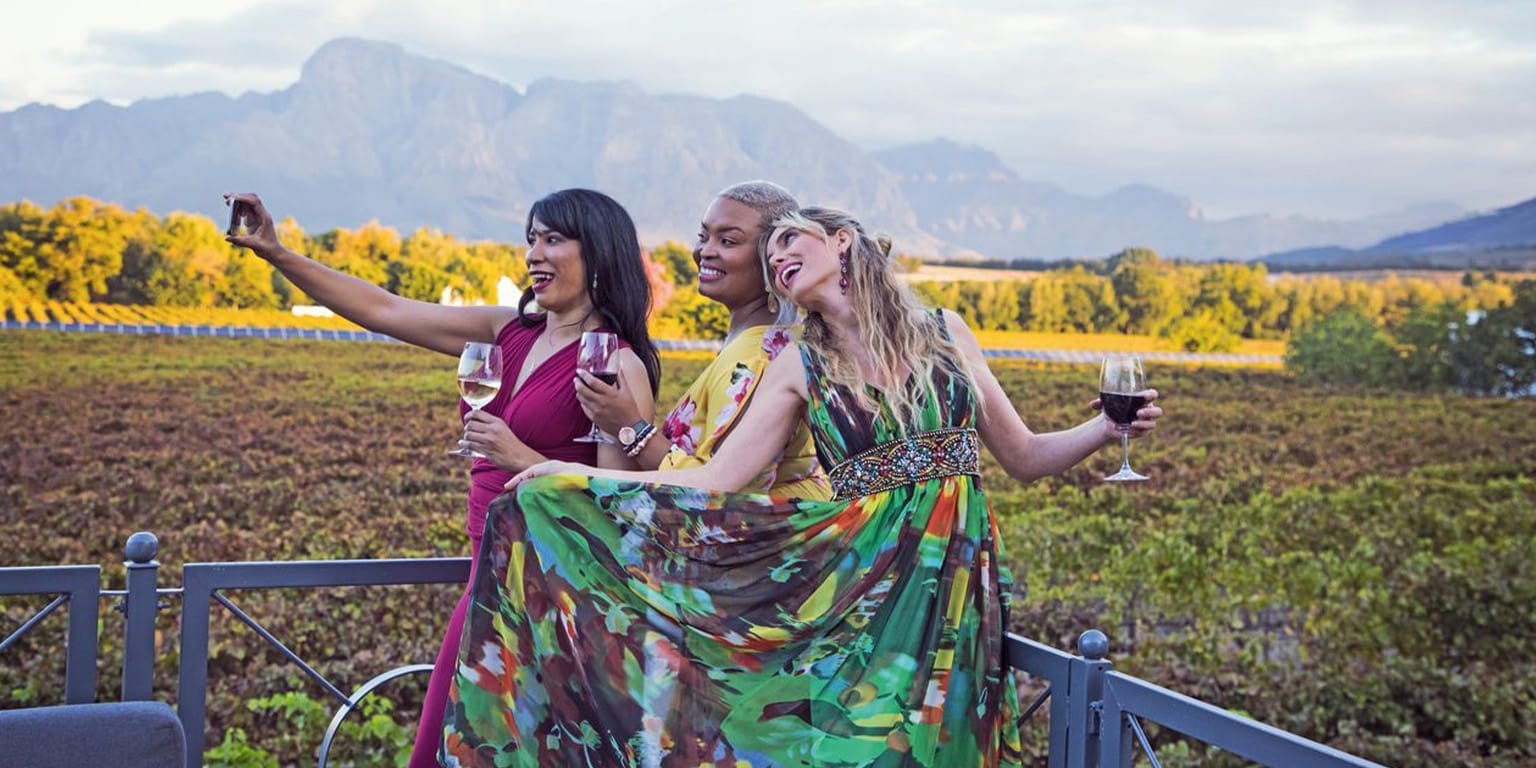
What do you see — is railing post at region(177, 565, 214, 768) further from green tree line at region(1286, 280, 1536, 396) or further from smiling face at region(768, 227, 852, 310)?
green tree line at region(1286, 280, 1536, 396)

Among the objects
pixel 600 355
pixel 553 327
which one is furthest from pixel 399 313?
pixel 600 355

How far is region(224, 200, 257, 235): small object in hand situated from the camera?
2.47 metres

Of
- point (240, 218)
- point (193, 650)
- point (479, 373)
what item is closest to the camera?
point (479, 373)

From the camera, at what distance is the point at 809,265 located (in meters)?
2.36

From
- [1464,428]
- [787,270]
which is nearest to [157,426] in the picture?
[787,270]

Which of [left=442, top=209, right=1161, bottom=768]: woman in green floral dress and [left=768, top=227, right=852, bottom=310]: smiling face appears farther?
[left=768, top=227, right=852, bottom=310]: smiling face

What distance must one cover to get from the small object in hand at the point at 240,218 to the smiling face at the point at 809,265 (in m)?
0.86

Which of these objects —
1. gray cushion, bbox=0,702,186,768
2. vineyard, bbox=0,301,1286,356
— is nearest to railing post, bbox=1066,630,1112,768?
gray cushion, bbox=0,702,186,768

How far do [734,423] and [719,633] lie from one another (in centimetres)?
39

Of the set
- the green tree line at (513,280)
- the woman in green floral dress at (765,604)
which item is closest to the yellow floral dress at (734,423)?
the woman in green floral dress at (765,604)

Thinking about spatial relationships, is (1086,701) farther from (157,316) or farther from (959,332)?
(157,316)

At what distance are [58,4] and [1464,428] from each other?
9485 mm

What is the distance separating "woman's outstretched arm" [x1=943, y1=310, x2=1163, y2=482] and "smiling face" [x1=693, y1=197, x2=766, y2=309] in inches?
16.4

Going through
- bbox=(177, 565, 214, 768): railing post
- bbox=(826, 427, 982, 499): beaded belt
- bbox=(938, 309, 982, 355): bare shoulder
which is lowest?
bbox=(177, 565, 214, 768): railing post
